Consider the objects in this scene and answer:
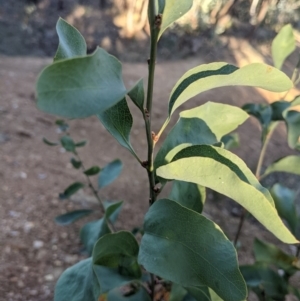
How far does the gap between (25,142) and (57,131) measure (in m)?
0.22

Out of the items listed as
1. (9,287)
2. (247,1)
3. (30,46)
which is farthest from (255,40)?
(9,287)

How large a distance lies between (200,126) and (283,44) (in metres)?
0.38

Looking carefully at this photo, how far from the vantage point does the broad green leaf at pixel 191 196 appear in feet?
2.20

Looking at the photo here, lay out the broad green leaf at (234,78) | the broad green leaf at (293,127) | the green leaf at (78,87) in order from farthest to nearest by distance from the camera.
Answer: the broad green leaf at (293,127) < the broad green leaf at (234,78) < the green leaf at (78,87)

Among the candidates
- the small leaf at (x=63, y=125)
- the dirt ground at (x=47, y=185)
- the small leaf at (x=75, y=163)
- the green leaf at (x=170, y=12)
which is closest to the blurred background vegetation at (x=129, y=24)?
the dirt ground at (x=47, y=185)

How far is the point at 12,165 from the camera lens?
1441mm

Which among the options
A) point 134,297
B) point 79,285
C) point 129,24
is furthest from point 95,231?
point 129,24

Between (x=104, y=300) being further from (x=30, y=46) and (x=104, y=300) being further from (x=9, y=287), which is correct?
(x=30, y=46)

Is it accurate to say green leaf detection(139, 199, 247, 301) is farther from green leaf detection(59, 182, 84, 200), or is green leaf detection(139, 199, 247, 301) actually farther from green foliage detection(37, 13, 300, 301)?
green leaf detection(59, 182, 84, 200)

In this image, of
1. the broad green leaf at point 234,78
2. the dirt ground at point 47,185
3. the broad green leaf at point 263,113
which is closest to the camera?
the broad green leaf at point 234,78

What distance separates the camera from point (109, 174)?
3.64ft

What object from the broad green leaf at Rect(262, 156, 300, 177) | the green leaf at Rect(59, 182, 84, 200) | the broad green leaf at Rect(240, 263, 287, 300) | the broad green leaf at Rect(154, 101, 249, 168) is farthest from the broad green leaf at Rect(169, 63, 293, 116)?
the green leaf at Rect(59, 182, 84, 200)

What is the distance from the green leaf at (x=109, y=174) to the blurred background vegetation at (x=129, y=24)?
83.9 inches

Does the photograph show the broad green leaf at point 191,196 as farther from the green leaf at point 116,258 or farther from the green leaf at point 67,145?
the green leaf at point 67,145
